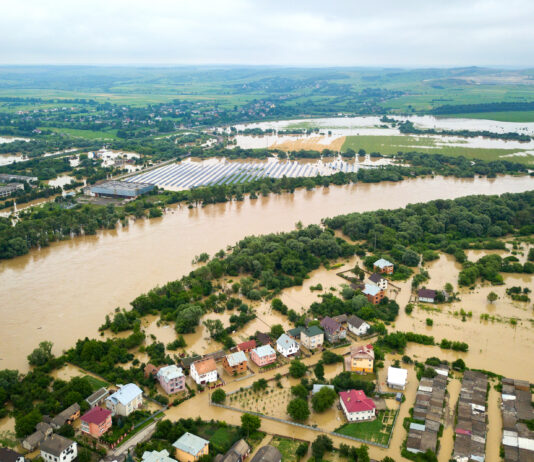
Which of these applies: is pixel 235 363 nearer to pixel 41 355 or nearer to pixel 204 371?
pixel 204 371

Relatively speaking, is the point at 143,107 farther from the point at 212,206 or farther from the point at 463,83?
the point at 463,83

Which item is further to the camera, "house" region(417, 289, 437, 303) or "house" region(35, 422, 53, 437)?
"house" region(417, 289, 437, 303)

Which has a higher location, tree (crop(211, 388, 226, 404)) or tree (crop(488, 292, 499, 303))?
tree (crop(488, 292, 499, 303))

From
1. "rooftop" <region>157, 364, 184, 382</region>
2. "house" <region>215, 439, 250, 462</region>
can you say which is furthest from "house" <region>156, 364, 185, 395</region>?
"house" <region>215, 439, 250, 462</region>

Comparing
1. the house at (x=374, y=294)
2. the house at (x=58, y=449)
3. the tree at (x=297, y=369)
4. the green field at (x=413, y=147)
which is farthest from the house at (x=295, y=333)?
the green field at (x=413, y=147)

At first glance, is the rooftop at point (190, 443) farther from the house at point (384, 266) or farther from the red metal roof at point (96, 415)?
the house at point (384, 266)

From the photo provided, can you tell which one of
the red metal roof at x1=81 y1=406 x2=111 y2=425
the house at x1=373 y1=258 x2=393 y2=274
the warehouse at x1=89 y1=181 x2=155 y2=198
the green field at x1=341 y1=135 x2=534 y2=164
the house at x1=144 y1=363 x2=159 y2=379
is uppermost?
the green field at x1=341 y1=135 x2=534 y2=164

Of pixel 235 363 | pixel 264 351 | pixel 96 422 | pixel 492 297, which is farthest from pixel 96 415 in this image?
pixel 492 297

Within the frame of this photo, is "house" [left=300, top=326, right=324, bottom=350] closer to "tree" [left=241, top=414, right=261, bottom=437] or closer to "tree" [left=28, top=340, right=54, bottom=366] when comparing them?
"tree" [left=241, top=414, right=261, bottom=437]
